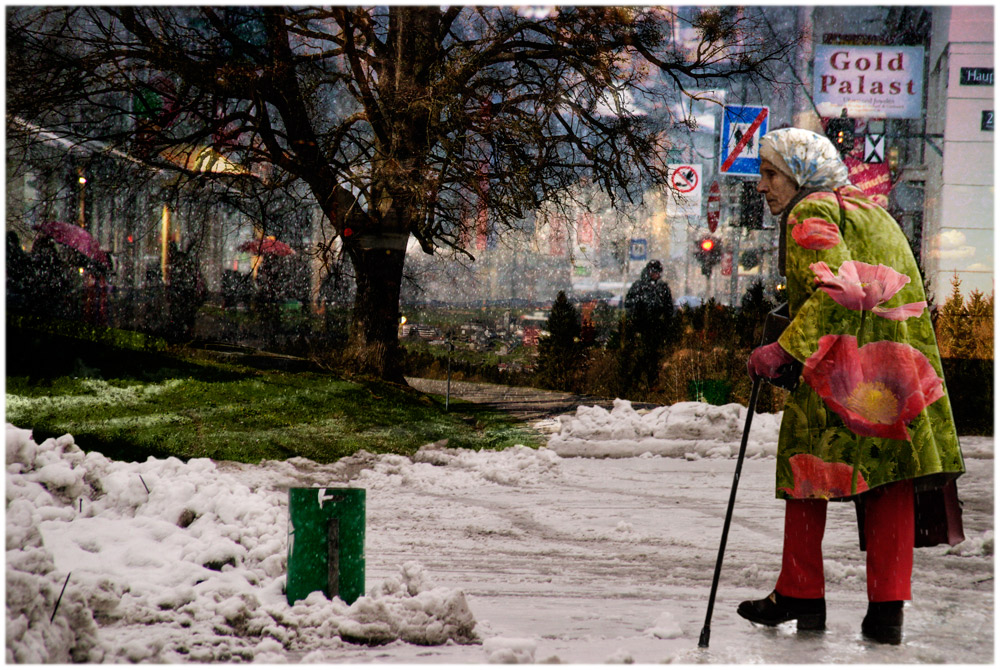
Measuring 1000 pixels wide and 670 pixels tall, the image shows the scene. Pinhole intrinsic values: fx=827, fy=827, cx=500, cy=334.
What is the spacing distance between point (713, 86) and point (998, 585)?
250cm

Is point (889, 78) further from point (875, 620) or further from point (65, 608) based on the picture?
point (65, 608)

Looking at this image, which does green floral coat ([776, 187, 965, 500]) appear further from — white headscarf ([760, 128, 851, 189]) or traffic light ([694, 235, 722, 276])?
traffic light ([694, 235, 722, 276])

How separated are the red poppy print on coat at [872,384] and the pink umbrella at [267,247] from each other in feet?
8.20

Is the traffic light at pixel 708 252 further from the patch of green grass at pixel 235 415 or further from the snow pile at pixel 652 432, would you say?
the patch of green grass at pixel 235 415

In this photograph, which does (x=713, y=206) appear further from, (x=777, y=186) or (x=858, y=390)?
(x=858, y=390)

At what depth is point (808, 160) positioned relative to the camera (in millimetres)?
2771

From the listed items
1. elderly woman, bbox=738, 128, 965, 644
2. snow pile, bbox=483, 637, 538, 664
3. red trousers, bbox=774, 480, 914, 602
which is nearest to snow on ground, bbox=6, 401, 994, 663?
snow pile, bbox=483, 637, 538, 664

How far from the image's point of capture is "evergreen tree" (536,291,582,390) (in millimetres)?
4098

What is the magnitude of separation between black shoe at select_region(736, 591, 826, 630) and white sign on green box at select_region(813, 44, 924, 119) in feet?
7.56

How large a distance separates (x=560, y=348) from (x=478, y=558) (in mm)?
1128

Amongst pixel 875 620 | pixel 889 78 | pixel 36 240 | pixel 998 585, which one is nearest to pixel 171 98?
pixel 36 240

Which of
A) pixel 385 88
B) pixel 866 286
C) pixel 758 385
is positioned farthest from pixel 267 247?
pixel 866 286

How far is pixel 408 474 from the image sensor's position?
3.96 metres

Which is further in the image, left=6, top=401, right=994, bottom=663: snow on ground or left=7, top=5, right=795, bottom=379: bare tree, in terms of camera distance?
left=7, top=5, right=795, bottom=379: bare tree
